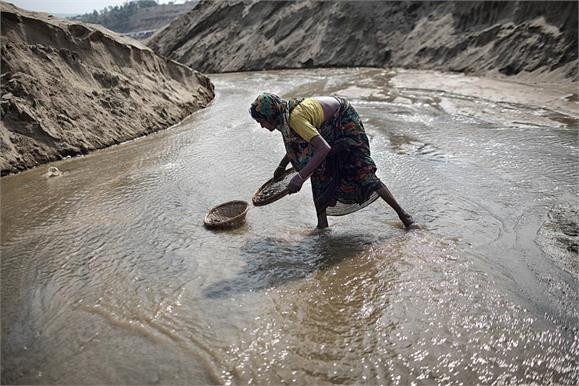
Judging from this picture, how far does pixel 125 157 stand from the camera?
19.0ft

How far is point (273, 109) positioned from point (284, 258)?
1.03 m

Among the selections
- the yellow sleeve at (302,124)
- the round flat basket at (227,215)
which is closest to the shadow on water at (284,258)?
the round flat basket at (227,215)

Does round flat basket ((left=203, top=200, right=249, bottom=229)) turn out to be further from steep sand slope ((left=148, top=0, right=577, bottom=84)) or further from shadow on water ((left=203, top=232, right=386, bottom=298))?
steep sand slope ((left=148, top=0, right=577, bottom=84))

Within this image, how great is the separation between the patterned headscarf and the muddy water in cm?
88

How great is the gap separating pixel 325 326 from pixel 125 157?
4.29m

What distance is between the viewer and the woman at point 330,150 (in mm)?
3074

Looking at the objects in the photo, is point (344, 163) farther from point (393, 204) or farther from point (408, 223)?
point (408, 223)

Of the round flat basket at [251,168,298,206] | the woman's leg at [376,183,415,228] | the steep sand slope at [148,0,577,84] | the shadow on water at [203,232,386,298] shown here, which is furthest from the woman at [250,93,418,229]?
the steep sand slope at [148,0,577,84]

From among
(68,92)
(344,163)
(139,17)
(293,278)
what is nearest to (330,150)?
(344,163)

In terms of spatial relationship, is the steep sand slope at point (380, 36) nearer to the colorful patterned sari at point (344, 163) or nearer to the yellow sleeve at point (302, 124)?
the colorful patterned sari at point (344, 163)

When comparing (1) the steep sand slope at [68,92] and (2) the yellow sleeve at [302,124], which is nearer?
(2) the yellow sleeve at [302,124]

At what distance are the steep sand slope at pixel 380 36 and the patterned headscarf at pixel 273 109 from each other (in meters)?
7.27

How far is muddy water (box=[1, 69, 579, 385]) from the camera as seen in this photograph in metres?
2.08

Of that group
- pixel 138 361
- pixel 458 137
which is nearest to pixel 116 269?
pixel 138 361
